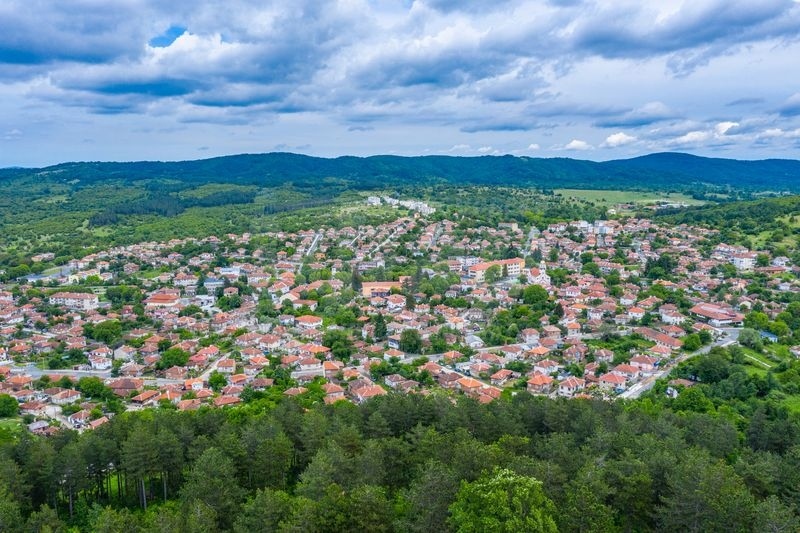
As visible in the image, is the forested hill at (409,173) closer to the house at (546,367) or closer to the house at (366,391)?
the house at (546,367)

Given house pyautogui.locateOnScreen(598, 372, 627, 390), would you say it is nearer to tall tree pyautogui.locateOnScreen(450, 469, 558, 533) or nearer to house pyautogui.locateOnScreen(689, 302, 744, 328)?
house pyautogui.locateOnScreen(689, 302, 744, 328)

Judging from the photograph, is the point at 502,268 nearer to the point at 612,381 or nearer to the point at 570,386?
the point at 612,381

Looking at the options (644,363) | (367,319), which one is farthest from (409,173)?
(644,363)

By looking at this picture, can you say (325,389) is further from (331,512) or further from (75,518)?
(331,512)

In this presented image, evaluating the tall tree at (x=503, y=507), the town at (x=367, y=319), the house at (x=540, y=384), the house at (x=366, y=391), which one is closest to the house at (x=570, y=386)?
the town at (x=367, y=319)

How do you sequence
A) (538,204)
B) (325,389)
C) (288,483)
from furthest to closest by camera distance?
(538,204) → (325,389) → (288,483)

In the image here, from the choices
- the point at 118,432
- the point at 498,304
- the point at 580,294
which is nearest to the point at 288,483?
the point at 118,432
